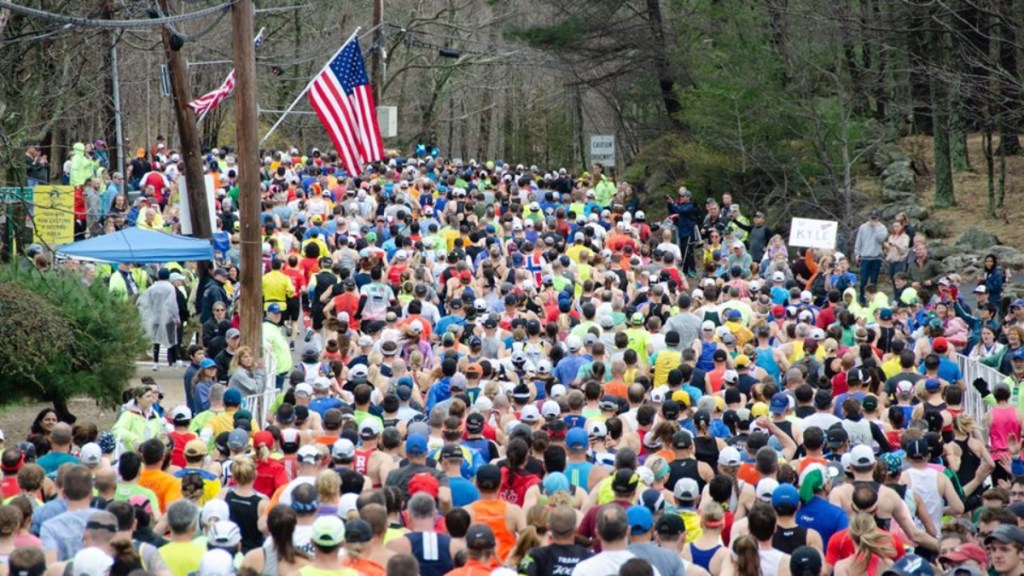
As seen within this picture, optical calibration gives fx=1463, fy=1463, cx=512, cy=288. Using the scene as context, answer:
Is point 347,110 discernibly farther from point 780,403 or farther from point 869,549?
point 869,549

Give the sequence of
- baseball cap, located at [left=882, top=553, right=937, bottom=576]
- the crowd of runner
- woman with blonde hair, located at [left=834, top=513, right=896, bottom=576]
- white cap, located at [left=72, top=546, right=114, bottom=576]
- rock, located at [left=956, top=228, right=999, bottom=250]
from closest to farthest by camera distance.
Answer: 1. white cap, located at [left=72, top=546, right=114, bottom=576]
2. baseball cap, located at [left=882, top=553, right=937, bottom=576]
3. the crowd of runner
4. woman with blonde hair, located at [left=834, top=513, right=896, bottom=576]
5. rock, located at [left=956, top=228, right=999, bottom=250]

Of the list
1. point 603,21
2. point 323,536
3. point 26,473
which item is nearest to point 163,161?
point 603,21

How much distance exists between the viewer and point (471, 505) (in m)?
8.77

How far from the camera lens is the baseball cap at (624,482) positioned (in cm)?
868

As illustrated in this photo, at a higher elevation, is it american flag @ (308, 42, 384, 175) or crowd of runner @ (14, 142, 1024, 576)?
american flag @ (308, 42, 384, 175)

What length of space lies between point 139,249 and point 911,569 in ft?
46.1

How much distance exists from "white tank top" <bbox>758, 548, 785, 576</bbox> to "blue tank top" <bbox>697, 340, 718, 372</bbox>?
23.1 feet

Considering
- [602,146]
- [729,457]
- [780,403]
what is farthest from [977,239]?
[729,457]

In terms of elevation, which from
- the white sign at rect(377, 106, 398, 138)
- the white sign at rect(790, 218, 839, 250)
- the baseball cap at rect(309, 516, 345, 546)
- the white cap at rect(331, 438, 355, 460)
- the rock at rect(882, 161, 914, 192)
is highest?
the white sign at rect(377, 106, 398, 138)

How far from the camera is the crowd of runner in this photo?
774cm

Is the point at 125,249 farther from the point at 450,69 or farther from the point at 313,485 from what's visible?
the point at 450,69

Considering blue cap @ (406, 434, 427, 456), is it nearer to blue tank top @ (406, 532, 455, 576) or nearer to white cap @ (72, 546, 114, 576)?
blue tank top @ (406, 532, 455, 576)

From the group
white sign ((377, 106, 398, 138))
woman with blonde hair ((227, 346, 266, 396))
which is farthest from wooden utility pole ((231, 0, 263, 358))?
white sign ((377, 106, 398, 138))

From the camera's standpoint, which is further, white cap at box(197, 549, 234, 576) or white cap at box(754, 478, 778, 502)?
white cap at box(754, 478, 778, 502)
